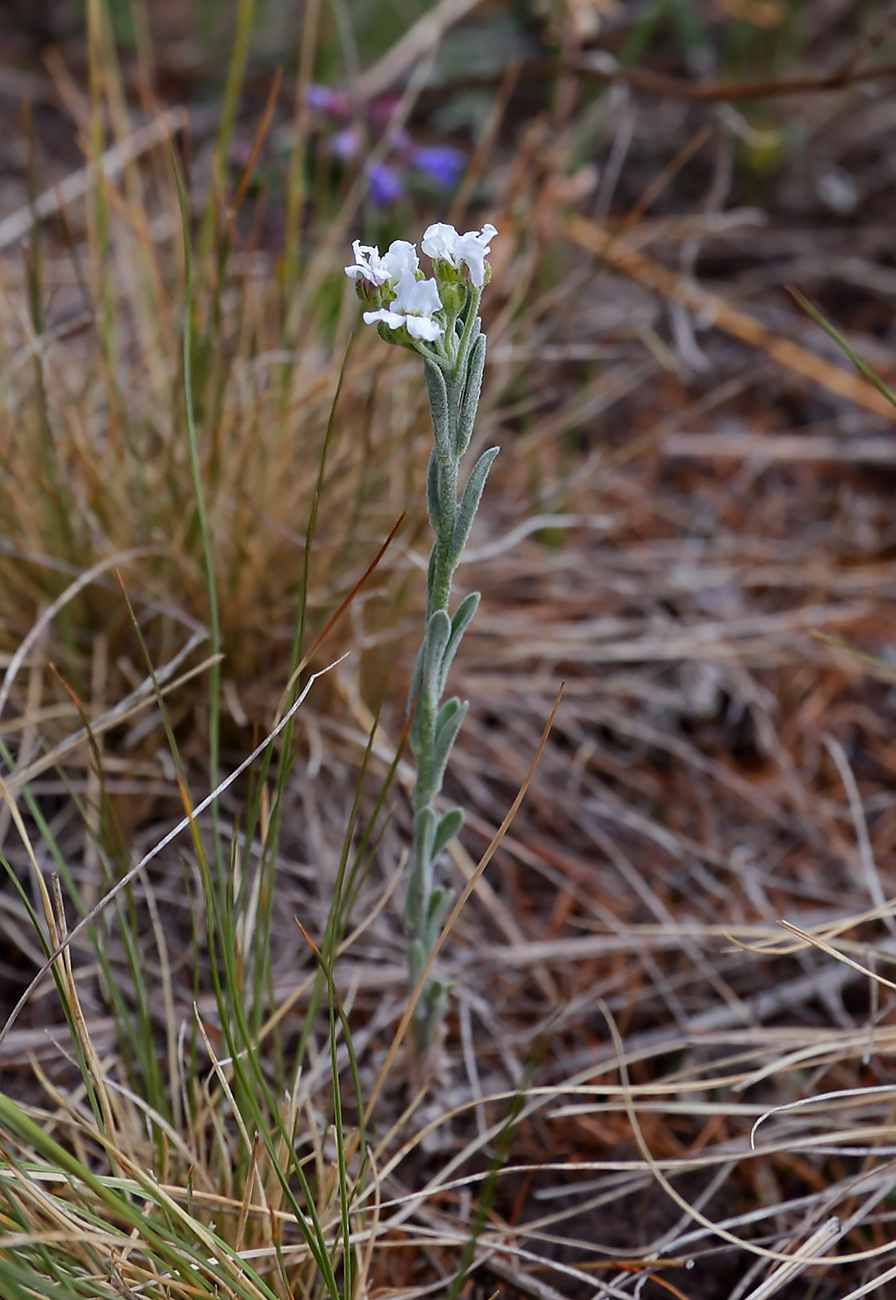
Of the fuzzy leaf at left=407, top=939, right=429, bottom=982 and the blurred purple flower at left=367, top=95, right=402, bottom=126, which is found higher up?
the blurred purple flower at left=367, top=95, right=402, bottom=126

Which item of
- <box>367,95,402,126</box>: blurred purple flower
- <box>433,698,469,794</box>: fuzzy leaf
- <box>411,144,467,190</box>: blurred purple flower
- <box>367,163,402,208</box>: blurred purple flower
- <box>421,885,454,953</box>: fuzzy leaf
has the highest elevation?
<box>367,95,402,126</box>: blurred purple flower

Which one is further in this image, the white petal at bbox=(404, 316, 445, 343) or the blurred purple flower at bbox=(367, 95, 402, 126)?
the blurred purple flower at bbox=(367, 95, 402, 126)

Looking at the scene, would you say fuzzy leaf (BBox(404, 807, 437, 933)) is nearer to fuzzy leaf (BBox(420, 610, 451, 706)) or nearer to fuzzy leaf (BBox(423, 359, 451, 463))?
fuzzy leaf (BBox(420, 610, 451, 706))

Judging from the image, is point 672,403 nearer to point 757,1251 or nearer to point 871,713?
point 871,713

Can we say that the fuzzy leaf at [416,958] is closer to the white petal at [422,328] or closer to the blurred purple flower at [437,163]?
the white petal at [422,328]

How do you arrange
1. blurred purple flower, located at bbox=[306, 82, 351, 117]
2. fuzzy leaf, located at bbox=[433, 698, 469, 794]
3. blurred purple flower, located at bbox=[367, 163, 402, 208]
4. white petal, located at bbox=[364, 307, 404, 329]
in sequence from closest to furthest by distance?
white petal, located at bbox=[364, 307, 404, 329], fuzzy leaf, located at bbox=[433, 698, 469, 794], blurred purple flower, located at bbox=[367, 163, 402, 208], blurred purple flower, located at bbox=[306, 82, 351, 117]

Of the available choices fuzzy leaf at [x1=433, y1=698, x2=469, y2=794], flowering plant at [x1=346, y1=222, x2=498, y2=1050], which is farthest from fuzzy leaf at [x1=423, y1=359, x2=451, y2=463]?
fuzzy leaf at [x1=433, y1=698, x2=469, y2=794]

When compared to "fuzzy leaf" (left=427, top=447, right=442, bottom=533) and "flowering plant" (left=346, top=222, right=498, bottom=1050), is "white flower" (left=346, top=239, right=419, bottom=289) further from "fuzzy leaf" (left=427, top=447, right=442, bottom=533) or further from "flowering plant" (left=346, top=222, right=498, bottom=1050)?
"fuzzy leaf" (left=427, top=447, right=442, bottom=533)

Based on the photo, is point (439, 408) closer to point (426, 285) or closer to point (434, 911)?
point (426, 285)

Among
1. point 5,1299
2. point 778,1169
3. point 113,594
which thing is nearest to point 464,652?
point 113,594

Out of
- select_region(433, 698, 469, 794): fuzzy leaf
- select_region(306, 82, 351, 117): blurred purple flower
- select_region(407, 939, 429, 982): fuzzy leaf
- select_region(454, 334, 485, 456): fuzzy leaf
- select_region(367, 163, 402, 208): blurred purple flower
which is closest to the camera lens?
select_region(454, 334, 485, 456): fuzzy leaf
